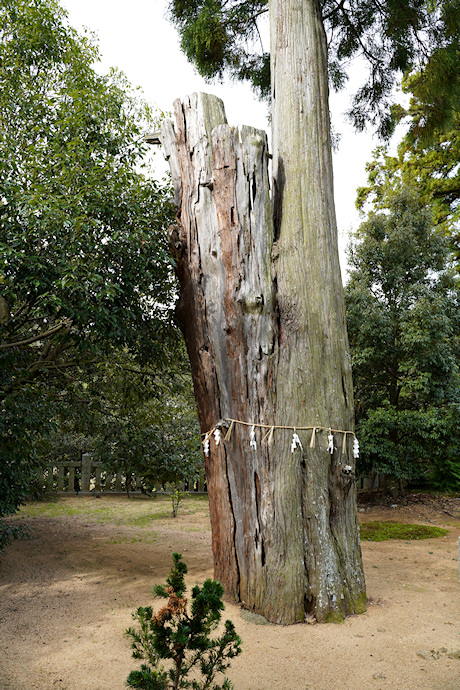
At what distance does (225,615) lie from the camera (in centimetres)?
366

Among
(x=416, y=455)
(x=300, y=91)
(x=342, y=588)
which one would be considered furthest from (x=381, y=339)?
(x=342, y=588)

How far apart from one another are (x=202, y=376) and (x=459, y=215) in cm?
1209

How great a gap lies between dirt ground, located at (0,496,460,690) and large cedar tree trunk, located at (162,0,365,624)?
14.1 inches

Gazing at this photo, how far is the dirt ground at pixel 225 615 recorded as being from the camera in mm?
2801

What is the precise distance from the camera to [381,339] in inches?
359

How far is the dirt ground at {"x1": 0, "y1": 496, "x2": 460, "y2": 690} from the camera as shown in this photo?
9.19ft

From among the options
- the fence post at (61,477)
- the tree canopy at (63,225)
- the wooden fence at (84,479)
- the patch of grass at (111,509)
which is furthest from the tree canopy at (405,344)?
the fence post at (61,477)

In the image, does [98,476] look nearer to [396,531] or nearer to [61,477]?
[61,477]

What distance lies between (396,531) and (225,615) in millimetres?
4295

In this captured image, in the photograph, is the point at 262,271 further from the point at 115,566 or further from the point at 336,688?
the point at 115,566

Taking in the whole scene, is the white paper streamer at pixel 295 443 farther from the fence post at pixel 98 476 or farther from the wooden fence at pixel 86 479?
the fence post at pixel 98 476

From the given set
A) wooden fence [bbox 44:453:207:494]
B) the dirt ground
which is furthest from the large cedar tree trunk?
wooden fence [bbox 44:453:207:494]

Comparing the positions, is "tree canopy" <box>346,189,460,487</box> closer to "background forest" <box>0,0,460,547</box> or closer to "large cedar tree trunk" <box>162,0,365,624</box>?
"background forest" <box>0,0,460,547</box>

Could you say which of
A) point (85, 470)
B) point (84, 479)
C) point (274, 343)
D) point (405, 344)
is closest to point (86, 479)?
point (84, 479)
